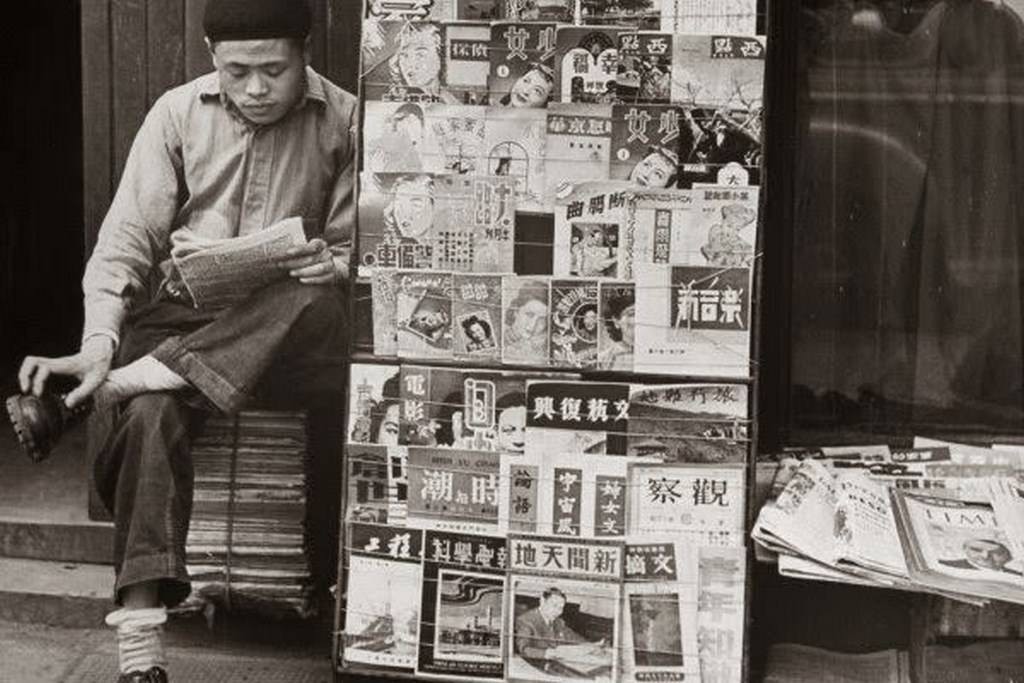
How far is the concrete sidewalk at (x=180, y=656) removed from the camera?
12.1 ft

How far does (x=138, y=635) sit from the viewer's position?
129 inches

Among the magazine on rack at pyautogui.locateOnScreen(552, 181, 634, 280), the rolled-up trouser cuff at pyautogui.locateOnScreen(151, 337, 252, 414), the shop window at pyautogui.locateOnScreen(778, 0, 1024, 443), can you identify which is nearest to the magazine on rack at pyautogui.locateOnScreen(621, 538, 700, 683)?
the magazine on rack at pyautogui.locateOnScreen(552, 181, 634, 280)

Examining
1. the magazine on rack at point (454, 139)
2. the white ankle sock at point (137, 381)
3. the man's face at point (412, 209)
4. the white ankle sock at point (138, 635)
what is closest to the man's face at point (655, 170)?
the magazine on rack at point (454, 139)

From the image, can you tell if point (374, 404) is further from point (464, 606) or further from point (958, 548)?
point (958, 548)

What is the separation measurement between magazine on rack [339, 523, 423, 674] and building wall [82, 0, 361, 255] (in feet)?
3.82

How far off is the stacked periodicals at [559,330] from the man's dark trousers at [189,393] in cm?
24

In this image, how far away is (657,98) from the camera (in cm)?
321

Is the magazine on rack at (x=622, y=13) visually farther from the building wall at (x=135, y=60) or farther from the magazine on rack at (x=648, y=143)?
the building wall at (x=135, y=60)

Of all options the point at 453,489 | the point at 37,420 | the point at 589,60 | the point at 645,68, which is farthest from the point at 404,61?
the point at 37,420

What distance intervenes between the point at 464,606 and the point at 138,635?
0.71 meters

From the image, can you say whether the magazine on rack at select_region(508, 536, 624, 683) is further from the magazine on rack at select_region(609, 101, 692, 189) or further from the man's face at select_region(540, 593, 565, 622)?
the magazine on rack at select_region(609, 101, 692, 189)

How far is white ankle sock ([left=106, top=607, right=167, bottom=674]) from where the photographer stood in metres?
3.27

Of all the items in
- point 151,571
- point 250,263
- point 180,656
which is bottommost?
point 180,656

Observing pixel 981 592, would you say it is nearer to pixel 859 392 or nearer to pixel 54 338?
pixel 859 392
